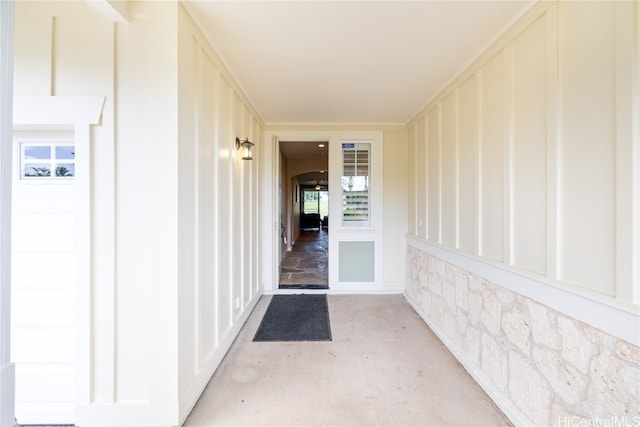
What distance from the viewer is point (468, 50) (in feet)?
7.38

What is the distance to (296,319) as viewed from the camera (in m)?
3.40

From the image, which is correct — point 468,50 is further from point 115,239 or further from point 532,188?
point 115,239

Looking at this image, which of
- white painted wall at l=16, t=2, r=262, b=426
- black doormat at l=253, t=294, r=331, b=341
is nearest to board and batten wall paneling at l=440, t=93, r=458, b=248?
black doormat at l=253, t=294, r=331, b=341

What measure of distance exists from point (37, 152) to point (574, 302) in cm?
349

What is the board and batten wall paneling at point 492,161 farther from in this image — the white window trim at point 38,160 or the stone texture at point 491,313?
the white window trim at point 38,160

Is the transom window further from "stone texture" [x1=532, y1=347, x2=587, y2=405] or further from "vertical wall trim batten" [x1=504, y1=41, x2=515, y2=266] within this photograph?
"stone texture" [x1=532, y1=347, x2=587, y2=405]

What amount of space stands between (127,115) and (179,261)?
996 millimetres

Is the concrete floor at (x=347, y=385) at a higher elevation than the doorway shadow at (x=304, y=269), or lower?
lower

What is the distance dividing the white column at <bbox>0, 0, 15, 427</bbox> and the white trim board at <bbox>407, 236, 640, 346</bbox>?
2192mm

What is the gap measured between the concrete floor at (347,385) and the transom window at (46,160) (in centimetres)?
198

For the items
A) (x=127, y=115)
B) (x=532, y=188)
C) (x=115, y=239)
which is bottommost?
(x=115, y=239)

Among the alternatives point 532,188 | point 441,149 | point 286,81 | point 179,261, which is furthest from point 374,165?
point 179,261

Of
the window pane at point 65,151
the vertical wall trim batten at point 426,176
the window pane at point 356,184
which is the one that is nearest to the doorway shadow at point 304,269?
the window pane at point 356,184

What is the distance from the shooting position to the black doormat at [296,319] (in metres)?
2.97
